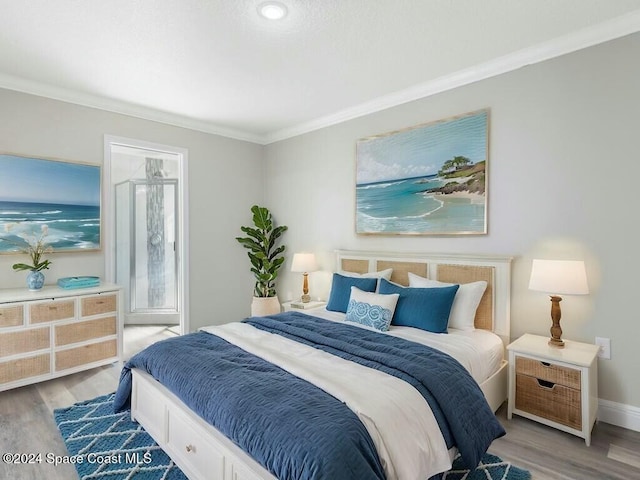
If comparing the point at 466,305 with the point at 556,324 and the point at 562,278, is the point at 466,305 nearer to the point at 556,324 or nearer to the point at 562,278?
the point at 556,324

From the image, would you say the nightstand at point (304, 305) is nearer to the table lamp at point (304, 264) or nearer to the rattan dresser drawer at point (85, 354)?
the table lamp at point (304, 264)

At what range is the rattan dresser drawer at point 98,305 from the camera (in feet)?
10.8

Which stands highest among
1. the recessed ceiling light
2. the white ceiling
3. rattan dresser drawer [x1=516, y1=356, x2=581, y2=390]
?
the white ceiling

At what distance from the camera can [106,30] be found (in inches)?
97.0

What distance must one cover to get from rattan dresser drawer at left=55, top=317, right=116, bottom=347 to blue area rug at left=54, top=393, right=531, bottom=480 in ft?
2.45

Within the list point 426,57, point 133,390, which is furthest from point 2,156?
point 426,57

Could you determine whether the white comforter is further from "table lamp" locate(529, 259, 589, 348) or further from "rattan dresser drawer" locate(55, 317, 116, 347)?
"rattan dresser drawer" locate(55, 317, 116, 347)

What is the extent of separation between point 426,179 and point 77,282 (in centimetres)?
340

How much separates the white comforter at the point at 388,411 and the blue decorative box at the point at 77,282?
2.32 metres

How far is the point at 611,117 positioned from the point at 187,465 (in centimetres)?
341

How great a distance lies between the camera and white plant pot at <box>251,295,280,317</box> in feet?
14.9

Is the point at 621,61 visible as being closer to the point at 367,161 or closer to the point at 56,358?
the point at 367,161

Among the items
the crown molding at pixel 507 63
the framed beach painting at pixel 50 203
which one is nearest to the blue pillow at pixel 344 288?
the crown molding at pixel 507 63

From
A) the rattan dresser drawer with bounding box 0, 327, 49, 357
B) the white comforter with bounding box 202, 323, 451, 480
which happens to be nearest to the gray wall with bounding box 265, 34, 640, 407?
the white comforter with bounding box 202, 323, 451, 480
